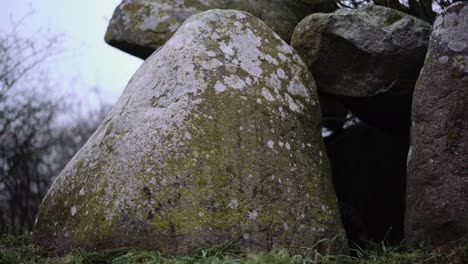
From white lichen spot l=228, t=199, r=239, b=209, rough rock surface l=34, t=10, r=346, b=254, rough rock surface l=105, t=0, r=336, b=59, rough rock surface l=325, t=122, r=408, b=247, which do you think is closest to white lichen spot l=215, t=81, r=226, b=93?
rough rock surface l=34, t=10, r=346, b=254

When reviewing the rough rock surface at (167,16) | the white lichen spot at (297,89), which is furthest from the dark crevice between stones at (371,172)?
the white lichen spot at (297,89)

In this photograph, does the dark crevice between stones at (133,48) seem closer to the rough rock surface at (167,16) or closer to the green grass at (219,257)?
the rough rock surface at (167,16)

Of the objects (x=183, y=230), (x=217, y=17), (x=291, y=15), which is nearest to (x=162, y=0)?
(x=291, y=15)

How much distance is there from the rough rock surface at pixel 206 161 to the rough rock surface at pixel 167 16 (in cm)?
120

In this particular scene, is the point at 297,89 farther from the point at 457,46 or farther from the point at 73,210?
the point at 73,210

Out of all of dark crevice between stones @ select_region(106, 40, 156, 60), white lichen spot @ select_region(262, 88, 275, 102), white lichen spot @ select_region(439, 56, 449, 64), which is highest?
dark crevice between stones @ select_region(106, 40, 156, 60)

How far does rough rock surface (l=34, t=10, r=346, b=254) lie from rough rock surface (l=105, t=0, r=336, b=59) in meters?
1.20

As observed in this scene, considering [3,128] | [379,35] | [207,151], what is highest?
[379,35]

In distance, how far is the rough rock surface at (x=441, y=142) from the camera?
3.25 m

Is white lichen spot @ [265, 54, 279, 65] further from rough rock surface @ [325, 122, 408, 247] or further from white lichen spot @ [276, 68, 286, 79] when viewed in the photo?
rough rock surface @ [325, 122, 408, 247]

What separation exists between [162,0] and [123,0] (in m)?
0.40

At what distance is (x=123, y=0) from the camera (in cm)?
539

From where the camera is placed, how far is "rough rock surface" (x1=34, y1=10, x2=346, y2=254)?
10.4 ft

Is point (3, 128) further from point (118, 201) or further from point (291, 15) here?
point (118, 201)
